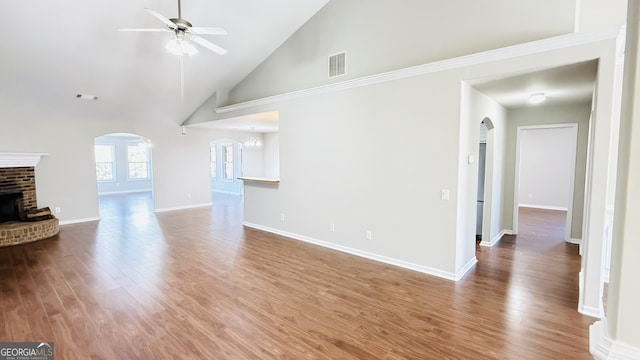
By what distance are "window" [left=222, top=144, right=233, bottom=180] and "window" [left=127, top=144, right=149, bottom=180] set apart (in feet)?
12.1

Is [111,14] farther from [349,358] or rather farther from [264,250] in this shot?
[349,358]

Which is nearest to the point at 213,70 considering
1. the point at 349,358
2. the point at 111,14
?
the point at 111,14

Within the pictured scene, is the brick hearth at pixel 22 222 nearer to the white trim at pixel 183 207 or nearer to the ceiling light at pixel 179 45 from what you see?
the white trim at pixel 183 207

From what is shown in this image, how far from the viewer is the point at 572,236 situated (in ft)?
17.5

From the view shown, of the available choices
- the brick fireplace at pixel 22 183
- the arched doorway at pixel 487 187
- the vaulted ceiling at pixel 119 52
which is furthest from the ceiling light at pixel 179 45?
the brick fireplace at pixel 22 183

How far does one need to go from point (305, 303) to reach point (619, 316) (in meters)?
2.57

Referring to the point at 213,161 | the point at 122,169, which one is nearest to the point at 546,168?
the point at 213,161

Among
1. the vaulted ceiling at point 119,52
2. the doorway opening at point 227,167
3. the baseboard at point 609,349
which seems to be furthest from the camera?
the doorway opening at point 227,167

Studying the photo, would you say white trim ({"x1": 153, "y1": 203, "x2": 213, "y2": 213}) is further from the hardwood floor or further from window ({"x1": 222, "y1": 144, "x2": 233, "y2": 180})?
the hardwood floor

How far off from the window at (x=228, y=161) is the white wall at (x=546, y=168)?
32.6 ft

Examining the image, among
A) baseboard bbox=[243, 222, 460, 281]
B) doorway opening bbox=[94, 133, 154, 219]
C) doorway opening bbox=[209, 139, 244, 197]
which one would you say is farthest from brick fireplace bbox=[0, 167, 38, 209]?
doorway opening bbox=[209, 139, 244, 197]

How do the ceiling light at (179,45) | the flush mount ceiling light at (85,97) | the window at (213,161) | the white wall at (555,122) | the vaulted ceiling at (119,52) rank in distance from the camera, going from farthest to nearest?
the window at (213,161) < the flush mount ceiling light at (85,97) < the white wall at (555,122) < the vaulted ceiling at (119,52) < the ceiling light at (179,45)

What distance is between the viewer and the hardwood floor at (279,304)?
2422 millimetres

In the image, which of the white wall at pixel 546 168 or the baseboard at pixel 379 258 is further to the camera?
the white wall at pixel 546 168
